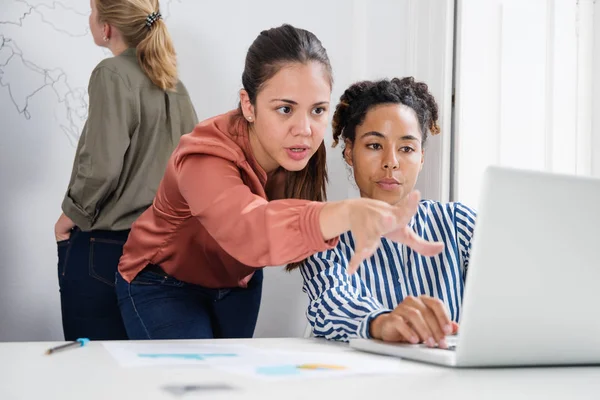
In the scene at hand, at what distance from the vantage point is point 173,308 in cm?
145

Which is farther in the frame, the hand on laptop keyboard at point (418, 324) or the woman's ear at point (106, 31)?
the woman's ear at point (106, 31)

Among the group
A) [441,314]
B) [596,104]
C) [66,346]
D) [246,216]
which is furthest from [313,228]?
[596,104]

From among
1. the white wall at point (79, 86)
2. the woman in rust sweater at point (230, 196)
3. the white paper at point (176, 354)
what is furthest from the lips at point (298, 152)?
the white wall at point (79, 86)

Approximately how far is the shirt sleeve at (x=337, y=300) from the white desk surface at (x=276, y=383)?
1.35ft

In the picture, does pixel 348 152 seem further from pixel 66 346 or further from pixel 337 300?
pixel 66 346

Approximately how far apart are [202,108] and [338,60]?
1.48ft

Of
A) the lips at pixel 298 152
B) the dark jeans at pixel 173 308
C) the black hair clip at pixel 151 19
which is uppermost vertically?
the black hair clip at pixel 151 19

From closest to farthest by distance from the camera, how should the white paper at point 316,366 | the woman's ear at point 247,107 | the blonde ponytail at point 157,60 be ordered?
1. the white paper at point 316,366
2. the woman's ear at point 247,107
3. the blonde ponytail at point 157,60

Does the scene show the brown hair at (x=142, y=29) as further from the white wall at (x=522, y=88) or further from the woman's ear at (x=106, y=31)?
the white wall at (x=522, y=88)

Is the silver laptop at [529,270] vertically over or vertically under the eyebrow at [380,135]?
under

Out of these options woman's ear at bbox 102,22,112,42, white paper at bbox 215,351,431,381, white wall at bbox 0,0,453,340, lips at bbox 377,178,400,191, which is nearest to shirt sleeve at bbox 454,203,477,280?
lips at bbox 377,178,400,191

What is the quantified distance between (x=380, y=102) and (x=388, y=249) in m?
0.40

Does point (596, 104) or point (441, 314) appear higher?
point (596, 104)

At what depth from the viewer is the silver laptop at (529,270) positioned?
704 mm
